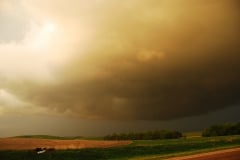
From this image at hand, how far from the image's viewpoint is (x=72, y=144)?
6347 centimetres

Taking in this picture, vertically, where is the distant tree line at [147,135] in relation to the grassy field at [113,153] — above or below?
above

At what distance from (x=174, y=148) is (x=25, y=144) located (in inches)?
905

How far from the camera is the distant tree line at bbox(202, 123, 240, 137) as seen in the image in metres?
82.0

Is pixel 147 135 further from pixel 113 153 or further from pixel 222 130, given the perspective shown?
pixel 113 153

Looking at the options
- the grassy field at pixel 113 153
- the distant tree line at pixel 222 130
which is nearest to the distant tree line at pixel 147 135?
the distant tree line at pixel 222 130

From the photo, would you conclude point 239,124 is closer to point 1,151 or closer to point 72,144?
point 72,144

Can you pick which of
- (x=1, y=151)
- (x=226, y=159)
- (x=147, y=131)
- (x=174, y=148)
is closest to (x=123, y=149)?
(x=174, y=148)

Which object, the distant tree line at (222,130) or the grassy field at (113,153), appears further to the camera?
the distant tree line at (222,130)

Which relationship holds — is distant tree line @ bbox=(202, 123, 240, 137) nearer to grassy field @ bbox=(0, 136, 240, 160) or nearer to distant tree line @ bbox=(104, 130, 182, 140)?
distant tree line @ bbox=(104, 130, 182, 140)

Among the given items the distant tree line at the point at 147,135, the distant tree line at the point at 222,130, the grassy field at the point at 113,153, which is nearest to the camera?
the grassy field at the point at 113,153

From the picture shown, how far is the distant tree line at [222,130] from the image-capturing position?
8200cm

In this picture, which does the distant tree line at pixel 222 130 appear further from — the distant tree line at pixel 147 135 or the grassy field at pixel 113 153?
the grassy field at pixel 113 153

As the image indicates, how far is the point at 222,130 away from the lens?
83938 millimetres

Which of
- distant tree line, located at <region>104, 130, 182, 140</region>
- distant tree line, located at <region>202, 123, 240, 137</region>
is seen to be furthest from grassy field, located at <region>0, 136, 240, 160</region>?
distant tree line, located at <region>104, 130, 182, 140</region>
